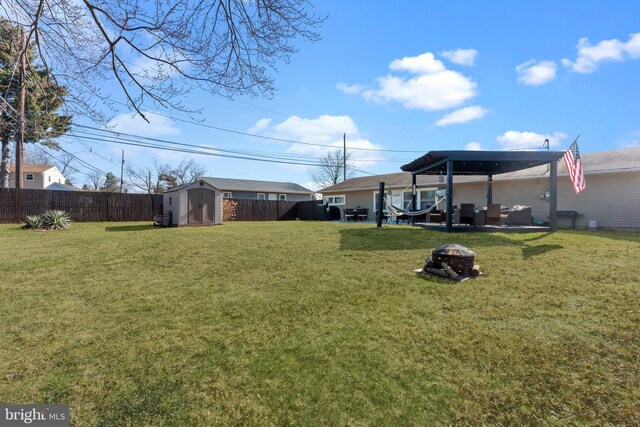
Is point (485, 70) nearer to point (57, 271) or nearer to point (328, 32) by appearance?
point (328, 32)

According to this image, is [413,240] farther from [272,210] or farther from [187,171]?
[187,171]

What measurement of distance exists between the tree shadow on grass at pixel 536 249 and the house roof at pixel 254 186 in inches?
→ 965

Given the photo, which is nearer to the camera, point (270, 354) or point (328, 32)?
point (270, 354)

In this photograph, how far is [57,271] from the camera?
5.07 meters

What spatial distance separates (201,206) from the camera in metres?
14.1

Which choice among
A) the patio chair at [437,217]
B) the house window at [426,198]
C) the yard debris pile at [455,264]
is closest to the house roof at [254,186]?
the house window at [426,198]

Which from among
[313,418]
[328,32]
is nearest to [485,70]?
[328,32]

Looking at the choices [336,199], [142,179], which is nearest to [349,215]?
[336,199]

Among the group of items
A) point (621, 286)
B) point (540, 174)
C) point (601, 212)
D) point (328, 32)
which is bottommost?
point (621, 286)

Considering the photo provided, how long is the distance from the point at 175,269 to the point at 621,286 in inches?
242

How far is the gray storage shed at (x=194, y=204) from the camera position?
13.4 m

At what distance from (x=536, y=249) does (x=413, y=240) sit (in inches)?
91.6

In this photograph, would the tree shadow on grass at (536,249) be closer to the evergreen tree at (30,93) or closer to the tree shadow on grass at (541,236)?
the tree shadow on grass at (541,236)

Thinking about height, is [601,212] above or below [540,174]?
below
